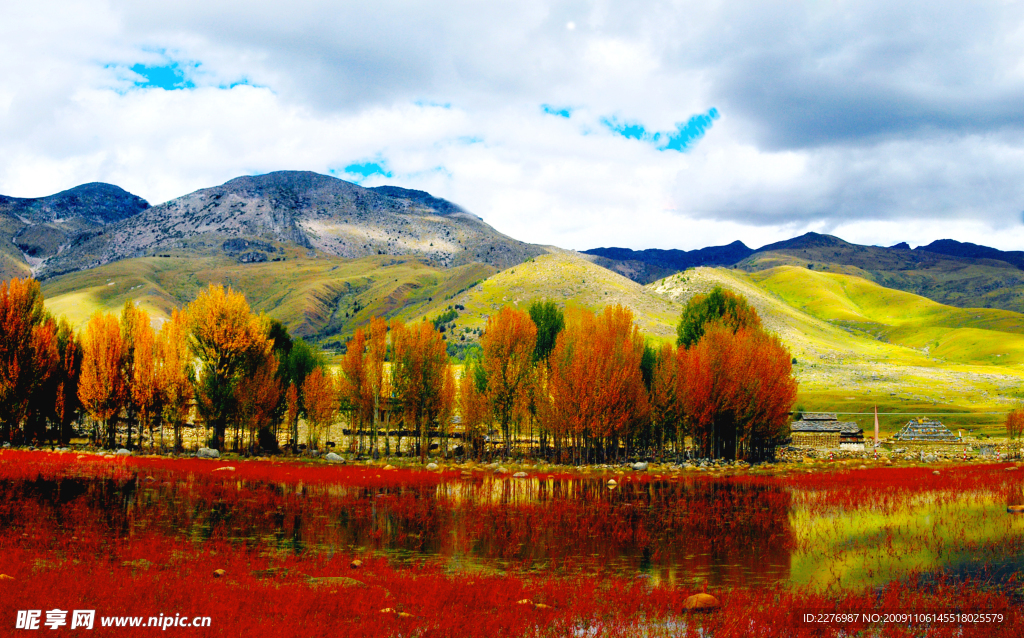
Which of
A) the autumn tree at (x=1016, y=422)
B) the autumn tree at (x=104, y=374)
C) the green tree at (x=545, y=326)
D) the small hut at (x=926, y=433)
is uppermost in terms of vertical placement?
the green tree at (x=545, y=326)

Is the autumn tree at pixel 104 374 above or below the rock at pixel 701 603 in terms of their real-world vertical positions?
above

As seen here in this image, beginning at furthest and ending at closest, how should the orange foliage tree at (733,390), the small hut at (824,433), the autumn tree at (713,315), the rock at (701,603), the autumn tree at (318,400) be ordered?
1. the small hut at (824,433)
2. the autumn tree at (713,315)
3. the autumn tree at (318,400)
4. the orange foliage tree at (733,390)
5. the rock at (701,603)

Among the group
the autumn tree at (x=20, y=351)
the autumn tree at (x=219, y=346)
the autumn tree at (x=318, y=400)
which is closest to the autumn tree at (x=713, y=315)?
the autumn tree at (x=318, y=400)

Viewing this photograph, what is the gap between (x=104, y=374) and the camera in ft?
225

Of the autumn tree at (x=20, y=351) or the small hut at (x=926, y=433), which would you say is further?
the small hut at (x=926, y=433)

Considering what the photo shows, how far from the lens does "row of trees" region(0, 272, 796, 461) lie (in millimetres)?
68188

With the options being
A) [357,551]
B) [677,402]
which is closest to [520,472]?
[677,402]

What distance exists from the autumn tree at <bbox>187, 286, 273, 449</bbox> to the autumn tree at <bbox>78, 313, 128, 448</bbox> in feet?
25.9

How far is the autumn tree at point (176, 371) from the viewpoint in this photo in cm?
7012

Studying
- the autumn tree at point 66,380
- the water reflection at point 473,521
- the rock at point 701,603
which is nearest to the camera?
the rock at point 701,603

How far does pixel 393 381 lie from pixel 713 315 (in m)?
45.1

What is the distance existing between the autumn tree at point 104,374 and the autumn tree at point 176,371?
3.97 m

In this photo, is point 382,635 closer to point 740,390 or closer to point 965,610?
point 965,610

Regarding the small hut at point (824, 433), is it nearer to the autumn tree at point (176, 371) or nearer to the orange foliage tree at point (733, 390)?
the orange foliage tree at point (733, 390)
